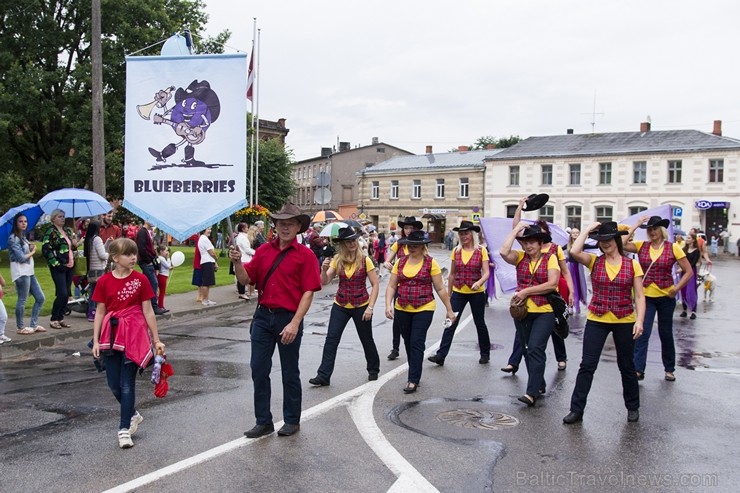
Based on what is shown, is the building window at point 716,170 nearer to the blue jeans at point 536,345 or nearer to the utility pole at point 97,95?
the utility pole at point 97,95

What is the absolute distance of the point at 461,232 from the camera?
9.39 meters

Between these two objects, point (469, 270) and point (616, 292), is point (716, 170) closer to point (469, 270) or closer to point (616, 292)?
point (469, 270)

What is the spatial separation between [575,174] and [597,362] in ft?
159

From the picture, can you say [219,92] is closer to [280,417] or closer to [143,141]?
[143,141]

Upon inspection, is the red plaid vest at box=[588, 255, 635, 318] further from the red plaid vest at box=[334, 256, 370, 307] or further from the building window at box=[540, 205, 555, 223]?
the building window at box=[540, 205, 555, 223]

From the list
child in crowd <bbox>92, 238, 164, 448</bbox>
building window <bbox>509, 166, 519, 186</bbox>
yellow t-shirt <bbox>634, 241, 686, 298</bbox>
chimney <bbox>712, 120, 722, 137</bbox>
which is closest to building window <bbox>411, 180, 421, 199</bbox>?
building window <bbox>509, 166, 519, 186</bbox>

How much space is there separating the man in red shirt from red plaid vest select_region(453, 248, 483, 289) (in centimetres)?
382

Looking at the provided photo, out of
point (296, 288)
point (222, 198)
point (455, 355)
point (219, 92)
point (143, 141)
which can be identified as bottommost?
point (455, 355)

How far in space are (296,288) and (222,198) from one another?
221 centimetres

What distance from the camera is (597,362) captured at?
251 inches

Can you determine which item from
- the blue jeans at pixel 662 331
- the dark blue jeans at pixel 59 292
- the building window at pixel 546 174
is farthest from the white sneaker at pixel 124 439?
the building window at pixel 546 174

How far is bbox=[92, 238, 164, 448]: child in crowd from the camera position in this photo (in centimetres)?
547

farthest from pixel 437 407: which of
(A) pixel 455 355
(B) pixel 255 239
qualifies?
(B) pixel 255 239

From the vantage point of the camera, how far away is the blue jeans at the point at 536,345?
22.3 feet
